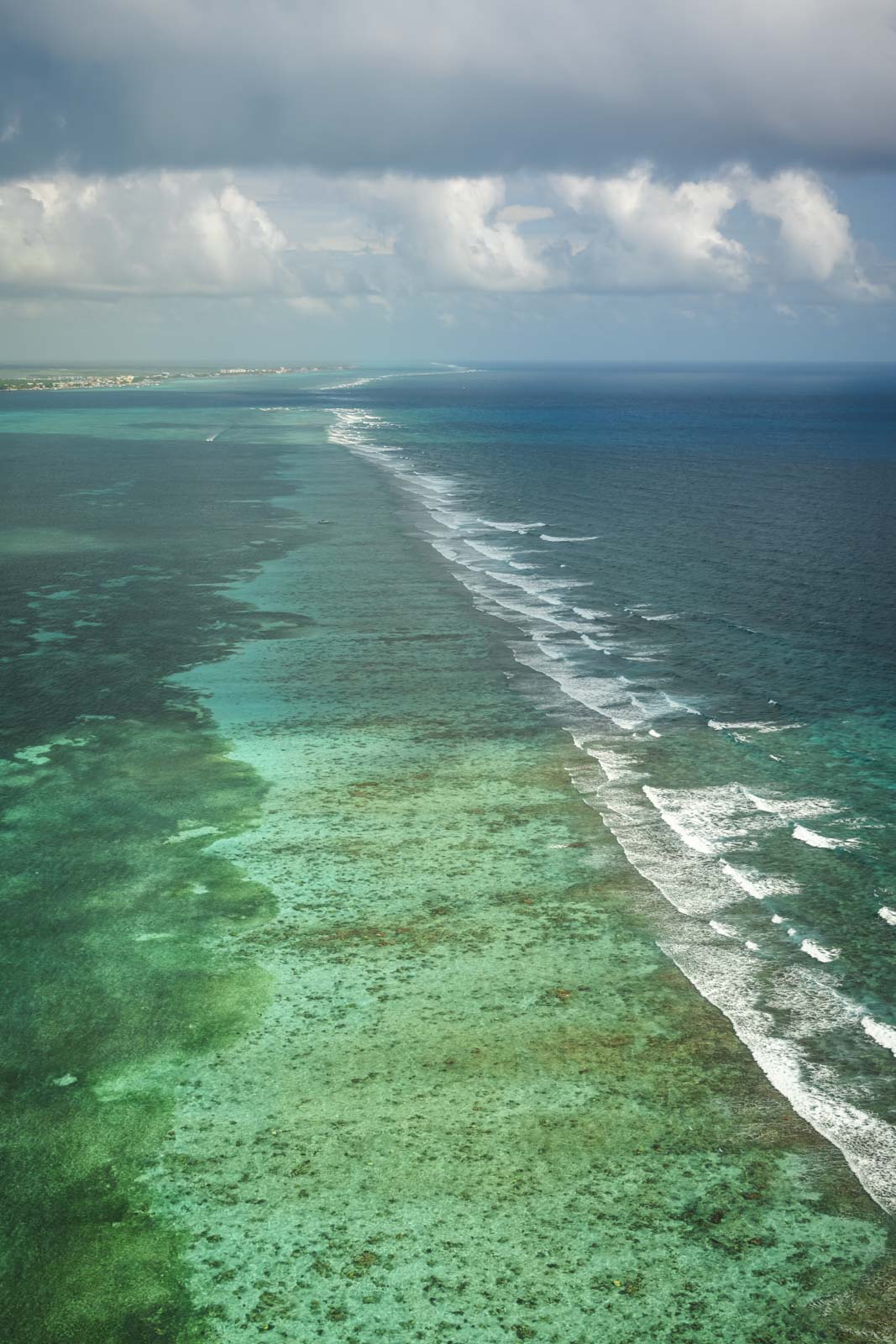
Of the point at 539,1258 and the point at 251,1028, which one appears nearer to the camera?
the point at 539,1258

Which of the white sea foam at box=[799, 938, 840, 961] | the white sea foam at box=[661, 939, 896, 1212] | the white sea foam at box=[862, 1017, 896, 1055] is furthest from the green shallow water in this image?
the white sea foam at box=[799, 938, 840, 961]

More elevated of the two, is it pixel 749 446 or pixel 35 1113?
pixel 749 446

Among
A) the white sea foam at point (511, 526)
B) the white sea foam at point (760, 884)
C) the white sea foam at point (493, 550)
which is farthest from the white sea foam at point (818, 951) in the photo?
the white sea foam at point (511, 526)

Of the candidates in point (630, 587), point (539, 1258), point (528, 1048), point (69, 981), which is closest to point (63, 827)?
point (69, 981)

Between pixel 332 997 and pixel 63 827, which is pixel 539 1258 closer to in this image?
pixel 332 997

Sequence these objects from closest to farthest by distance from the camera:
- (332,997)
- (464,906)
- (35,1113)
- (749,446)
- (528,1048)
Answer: (35,1113) → (528,1048) → (332,997) → (464,906) → (749,446)

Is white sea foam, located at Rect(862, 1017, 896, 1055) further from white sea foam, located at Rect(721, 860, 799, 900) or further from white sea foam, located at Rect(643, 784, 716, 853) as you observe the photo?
white sea foam, located at Rect(643, 784, 716, 853)

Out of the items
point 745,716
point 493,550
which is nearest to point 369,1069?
point 745,716
